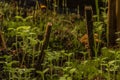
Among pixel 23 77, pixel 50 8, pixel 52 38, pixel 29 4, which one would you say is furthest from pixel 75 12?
pixel 23 77

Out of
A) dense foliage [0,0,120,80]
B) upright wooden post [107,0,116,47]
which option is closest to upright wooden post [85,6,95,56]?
dense foliage [0,0,120,80]

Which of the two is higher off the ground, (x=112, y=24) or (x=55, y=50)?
(x=112, y=24)

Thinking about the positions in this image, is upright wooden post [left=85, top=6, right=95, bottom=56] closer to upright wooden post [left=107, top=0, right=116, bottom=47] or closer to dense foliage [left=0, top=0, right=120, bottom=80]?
dense foliage [left=0, top=0, right=120, bottom=80]

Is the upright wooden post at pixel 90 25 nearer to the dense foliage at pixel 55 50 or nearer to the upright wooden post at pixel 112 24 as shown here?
the dense foliage at pixel 55 50

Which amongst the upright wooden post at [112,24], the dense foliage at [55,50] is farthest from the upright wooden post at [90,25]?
the upright wooden post at [112,24]

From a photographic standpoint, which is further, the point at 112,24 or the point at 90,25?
the point at 112,24

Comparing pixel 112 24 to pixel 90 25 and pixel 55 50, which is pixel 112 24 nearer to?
pixel 90 25

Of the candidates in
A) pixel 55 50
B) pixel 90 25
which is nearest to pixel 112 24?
pixel 90 25

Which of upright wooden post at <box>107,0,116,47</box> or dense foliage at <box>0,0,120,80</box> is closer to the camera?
dense foliage at <box>0,0,120,80</box>

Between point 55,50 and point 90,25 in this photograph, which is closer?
point 90,25

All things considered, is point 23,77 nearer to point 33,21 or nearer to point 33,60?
point 33,60

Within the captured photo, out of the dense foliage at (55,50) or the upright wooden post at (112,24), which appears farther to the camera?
the upright wooden post at (112,24)

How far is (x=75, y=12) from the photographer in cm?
508

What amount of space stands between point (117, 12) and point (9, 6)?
1818mm
